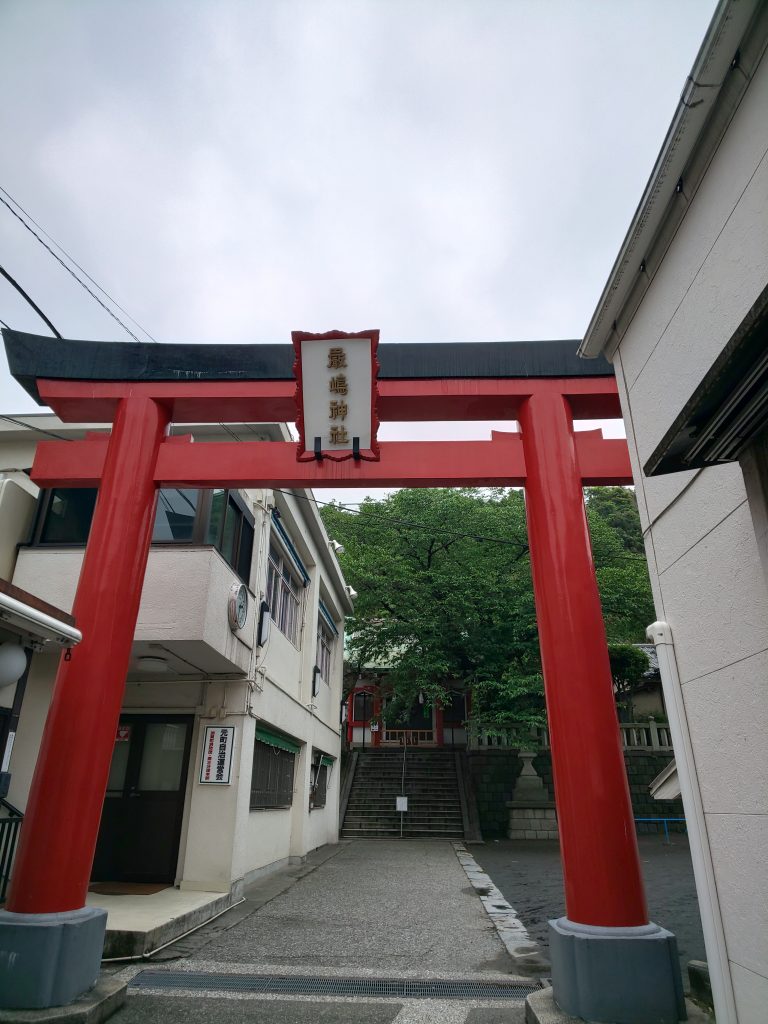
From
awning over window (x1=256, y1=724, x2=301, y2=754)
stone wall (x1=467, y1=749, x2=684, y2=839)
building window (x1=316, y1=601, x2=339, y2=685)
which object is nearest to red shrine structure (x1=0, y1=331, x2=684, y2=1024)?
awning over window (x1=256, y1=724, x2=301, y2=754)

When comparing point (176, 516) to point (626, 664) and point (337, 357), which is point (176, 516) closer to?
point (337, 357)

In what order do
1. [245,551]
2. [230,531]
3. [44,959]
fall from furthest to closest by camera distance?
[245,551], [230,531], [44,959]

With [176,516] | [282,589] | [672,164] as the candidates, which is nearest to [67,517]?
[176,516]

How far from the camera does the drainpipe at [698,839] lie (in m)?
3.03

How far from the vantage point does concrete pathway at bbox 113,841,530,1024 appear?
14.5 ft

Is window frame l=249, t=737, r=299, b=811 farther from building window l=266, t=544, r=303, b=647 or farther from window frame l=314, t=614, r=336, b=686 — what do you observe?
window frame l=314, t=614, r=336, b=686

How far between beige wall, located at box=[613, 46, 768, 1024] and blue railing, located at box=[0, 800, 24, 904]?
7.20 meters

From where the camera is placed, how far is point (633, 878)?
14.5ft

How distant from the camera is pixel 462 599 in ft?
62.1

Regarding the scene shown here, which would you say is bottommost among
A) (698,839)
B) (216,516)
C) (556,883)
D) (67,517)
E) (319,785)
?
(556,883)

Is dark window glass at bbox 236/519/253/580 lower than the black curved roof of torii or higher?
lower

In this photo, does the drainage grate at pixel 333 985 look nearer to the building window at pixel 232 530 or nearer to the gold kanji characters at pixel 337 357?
the building window at pixel 232 530

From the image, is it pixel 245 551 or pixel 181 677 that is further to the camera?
pixel 245 551

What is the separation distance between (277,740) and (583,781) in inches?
305
